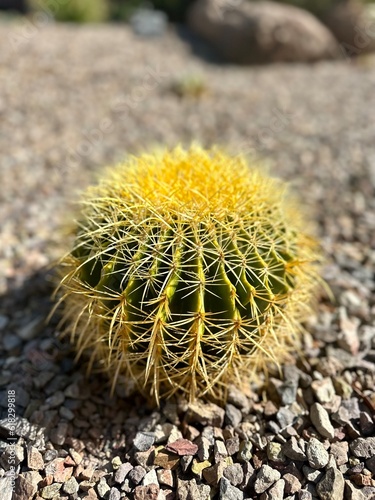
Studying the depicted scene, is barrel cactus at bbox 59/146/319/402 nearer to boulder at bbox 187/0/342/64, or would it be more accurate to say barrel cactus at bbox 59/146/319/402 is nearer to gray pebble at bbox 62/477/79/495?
gray pebble at bbox 62/477/79/495

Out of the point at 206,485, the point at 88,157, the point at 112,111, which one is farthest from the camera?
the point at 112,111

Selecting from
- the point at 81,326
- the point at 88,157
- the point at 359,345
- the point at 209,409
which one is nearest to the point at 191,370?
the point at 209,409

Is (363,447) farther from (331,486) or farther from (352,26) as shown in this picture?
(352,26)

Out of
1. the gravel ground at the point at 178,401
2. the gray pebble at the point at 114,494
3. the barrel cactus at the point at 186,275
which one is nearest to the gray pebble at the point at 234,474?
the gravel ground at the point at 178,401

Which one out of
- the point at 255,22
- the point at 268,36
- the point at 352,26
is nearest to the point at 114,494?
the point at 268,36

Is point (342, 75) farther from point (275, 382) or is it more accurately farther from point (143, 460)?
point (143, 460)

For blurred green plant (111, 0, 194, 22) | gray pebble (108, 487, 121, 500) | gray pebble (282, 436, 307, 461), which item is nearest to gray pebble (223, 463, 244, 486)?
gray pebble (282, 436, 307, 461)
